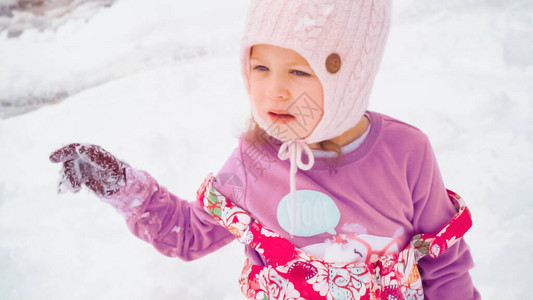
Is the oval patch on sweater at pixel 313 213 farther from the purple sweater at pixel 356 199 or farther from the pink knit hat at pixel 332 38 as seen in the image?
the pink knit hat at pixel 332 38

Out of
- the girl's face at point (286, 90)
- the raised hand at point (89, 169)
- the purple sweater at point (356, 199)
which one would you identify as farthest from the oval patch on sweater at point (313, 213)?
the raised hand at point (89, 169)

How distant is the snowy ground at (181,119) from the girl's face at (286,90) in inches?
12.5

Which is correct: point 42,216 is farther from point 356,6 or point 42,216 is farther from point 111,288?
point 356,6

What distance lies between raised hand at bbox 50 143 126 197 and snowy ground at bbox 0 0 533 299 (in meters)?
0.32

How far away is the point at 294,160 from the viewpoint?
54 centimetres

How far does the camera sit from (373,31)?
479 mm

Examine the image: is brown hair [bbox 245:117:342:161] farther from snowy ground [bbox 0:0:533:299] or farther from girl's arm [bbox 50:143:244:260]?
snowy ground [bbox 0:0:533:299]

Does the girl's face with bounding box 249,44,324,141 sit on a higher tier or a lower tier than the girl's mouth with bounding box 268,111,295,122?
higher

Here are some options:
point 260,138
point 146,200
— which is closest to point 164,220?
point 146,200

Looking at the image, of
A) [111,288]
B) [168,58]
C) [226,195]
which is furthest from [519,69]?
[111,288]

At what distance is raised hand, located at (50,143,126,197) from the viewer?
533 millimetres

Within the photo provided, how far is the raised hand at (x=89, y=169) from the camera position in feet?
1.75

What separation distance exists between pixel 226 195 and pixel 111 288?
430mm

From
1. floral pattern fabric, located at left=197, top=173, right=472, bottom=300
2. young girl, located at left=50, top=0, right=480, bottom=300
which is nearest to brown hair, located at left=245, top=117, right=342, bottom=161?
young girl, located at left=50, top=0, right=480, bottom=300
